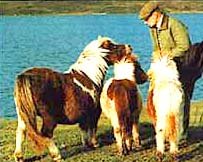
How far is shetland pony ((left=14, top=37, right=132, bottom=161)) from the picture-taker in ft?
25.2

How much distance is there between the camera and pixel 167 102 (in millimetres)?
7527

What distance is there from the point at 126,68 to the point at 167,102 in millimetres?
1089

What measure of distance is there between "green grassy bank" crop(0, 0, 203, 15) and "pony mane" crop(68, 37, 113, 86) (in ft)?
212

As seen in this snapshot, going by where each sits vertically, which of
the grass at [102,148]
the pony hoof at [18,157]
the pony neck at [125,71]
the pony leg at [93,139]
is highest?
the pony neck at [125,71]

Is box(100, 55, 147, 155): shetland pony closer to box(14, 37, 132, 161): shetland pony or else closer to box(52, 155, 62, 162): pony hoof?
box(14, 37, 132, 161): shetland pony

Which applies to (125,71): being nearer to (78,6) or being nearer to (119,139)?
(119,139)

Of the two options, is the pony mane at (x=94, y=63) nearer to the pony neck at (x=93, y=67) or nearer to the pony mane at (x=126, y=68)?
the pony neck at (x=93, y=67)

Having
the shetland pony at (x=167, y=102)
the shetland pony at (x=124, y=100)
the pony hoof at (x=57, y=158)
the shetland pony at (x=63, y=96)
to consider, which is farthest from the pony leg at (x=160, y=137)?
the pony hoof at (x=57, y=158)

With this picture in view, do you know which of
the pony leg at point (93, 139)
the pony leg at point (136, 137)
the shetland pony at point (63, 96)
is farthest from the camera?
the pony leg at point (93, 139)

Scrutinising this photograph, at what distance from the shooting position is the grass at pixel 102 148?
8180mm

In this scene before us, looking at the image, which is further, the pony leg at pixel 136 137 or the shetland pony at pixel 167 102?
the pony leg at pixel 136 137

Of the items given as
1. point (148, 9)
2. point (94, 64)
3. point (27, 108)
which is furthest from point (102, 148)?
point (148, 9)

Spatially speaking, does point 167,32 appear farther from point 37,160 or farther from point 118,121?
point 37,160

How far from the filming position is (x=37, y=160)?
27.2 ft
